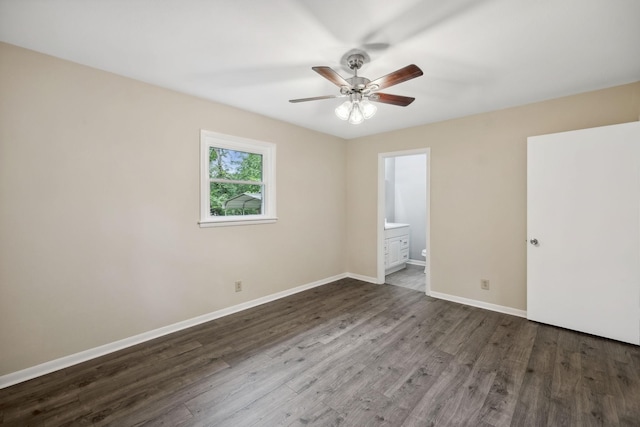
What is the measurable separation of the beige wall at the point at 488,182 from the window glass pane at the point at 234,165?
2131 millimetres

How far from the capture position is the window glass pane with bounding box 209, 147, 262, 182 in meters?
3.21

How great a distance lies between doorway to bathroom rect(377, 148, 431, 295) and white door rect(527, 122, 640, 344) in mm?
1838

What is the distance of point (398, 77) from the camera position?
1867 millimetres

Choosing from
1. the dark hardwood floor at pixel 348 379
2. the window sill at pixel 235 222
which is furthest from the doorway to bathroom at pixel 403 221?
the window sill at pixel 235 222

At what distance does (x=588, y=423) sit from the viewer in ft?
5.35

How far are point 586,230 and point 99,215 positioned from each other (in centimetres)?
459

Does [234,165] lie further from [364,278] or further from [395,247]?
[395,247]

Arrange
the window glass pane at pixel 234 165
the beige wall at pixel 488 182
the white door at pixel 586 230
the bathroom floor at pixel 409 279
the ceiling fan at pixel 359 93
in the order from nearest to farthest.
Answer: the ceiling fan at pixel 359 93 → the white door at pixel 586 230 → the beige wall at pixel 488 182 → the window glass pane at pixel 234 165 → the bathroom floor at pixel 409 279

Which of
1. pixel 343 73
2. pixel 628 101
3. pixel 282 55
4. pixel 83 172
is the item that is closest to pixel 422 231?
pixel 628 101

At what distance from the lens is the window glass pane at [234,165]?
321 centimetres

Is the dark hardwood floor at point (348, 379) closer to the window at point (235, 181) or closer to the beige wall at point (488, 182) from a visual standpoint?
the beige wall at point (488, 182)

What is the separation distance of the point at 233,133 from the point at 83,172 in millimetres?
1514

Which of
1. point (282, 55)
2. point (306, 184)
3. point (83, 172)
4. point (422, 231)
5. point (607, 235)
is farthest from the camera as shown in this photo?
point (422, 231)

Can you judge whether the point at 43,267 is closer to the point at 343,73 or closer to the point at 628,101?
the point at 343,73
